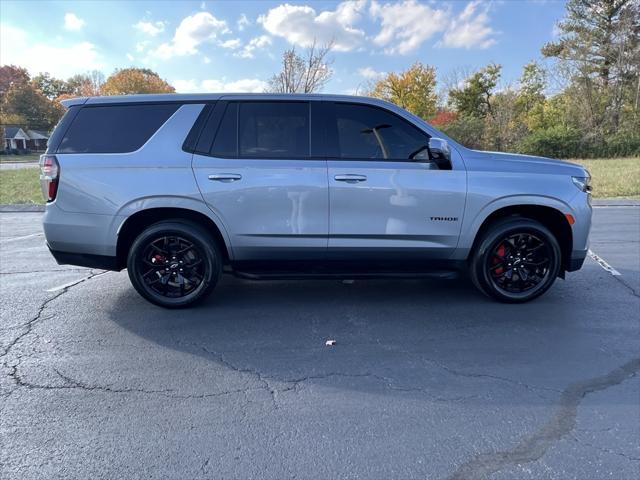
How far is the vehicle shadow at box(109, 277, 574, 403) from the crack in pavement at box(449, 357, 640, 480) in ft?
0.45

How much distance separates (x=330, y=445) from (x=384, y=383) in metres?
0.76

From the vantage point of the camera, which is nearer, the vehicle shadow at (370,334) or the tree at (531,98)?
the vehicle shadow at (370,334)

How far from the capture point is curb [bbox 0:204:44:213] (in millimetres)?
11727

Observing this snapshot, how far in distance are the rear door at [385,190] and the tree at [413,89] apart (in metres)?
39.5

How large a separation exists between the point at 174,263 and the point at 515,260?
134 inches

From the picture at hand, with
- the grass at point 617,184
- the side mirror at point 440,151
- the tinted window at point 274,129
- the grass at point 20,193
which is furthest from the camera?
the grass at point 617,184

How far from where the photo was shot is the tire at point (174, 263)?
13.7ft

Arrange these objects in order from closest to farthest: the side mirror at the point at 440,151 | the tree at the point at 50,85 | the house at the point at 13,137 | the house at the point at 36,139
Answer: the side mirror at the point at 440,151
the house at the point at 13,137
the house at the point at 36,139
the tree at the point at 50,85

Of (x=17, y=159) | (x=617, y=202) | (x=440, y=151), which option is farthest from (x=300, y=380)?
(x=17, y=159)

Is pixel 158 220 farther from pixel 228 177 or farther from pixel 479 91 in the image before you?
pixel 479 91

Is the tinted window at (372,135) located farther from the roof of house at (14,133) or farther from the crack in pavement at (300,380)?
the roof of house at (14,133)

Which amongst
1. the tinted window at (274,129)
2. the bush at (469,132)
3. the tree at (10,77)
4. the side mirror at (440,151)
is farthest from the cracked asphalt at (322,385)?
the tree at (10,77)

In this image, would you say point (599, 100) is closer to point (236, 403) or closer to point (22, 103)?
point (236, 403)

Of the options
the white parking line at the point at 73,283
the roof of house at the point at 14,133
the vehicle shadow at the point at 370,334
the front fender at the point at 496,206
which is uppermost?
the roof of house at the point at 14,133
